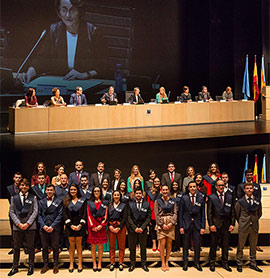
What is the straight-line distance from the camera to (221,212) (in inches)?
289

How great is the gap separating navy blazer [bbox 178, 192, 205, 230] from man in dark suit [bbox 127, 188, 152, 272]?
0.47 metres

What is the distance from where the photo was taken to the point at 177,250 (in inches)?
304

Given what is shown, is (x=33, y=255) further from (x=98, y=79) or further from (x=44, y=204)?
(x=98, y=79)

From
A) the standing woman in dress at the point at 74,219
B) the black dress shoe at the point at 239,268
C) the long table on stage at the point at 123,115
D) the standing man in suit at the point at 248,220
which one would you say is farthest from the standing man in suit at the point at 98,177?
the long table on stage at the point at 123,115

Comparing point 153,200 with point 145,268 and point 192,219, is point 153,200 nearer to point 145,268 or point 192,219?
point 192,219

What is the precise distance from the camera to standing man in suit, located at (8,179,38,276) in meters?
7.19

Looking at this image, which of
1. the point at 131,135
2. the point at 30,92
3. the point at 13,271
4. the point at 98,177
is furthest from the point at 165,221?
the point at 30,92

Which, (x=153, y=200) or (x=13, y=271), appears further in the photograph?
(x=153, y=200)

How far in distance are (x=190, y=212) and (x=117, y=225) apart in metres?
1.06

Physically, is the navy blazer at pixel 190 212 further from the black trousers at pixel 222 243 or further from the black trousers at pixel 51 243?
the black trousers at pixel 51 243

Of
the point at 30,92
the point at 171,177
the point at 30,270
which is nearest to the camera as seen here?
the point at 30,270

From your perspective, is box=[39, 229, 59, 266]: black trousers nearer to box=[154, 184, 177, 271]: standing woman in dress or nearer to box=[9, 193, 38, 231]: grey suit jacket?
box=[9, 193, 38, 231]: grey suit jacket

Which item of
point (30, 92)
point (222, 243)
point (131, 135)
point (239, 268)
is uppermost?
point (30, 92)

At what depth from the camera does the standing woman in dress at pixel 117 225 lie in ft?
Result: 23.8
